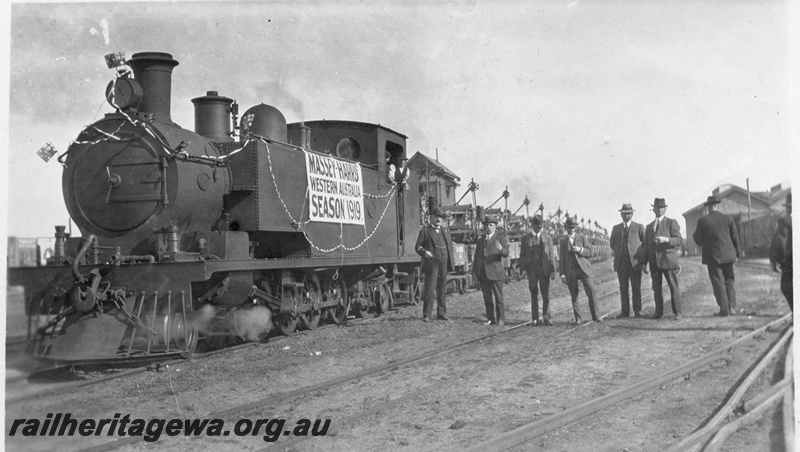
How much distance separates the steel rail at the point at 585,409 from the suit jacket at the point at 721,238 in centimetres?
266

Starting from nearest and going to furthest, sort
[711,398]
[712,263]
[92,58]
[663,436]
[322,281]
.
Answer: [663,436]
[711,398]
[92,58]
[712,263]
[322,281]

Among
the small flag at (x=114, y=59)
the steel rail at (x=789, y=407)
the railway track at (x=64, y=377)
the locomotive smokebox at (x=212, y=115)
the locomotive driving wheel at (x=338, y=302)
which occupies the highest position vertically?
the small flag at (x=114, y=59)

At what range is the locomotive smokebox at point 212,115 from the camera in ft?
27.2

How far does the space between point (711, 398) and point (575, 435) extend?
1441mm

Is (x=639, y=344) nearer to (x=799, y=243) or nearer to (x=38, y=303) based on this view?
(x=799, y=243)

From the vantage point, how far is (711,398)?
492cm

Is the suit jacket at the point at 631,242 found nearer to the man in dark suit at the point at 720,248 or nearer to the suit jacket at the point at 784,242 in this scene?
the man in dark suit at the point at 720,248

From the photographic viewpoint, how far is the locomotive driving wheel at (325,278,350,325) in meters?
10.2

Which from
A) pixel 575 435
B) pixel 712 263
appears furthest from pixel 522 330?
pixel 575 435

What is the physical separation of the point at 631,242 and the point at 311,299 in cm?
505

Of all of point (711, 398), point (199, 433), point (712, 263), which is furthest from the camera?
point (712, 263)

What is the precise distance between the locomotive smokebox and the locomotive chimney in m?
0.94

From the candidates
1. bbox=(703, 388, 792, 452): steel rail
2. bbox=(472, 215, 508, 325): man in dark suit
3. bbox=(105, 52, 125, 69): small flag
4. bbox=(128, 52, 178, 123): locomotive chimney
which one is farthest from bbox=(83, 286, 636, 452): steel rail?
bbox=(105, 52, 125, 69): small flag

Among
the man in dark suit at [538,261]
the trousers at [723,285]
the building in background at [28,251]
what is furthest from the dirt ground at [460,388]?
the building in background at [28,251]
